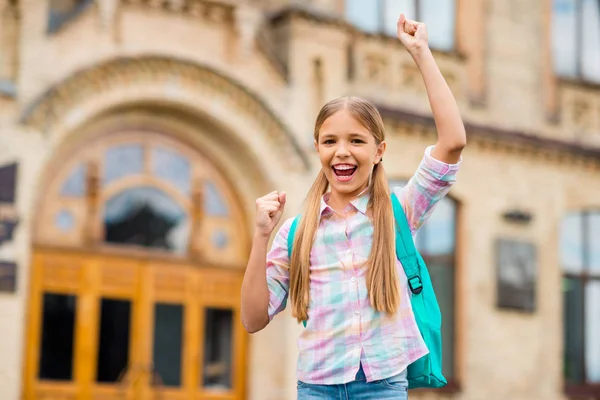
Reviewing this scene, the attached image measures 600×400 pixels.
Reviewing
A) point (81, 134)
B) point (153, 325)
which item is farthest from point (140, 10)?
point (153, 325)

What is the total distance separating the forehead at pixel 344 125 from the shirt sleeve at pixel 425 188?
9.4 inches

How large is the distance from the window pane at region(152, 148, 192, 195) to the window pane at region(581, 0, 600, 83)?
22.5 feet

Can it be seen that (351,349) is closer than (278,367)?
Yes

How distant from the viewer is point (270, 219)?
3.71 metres

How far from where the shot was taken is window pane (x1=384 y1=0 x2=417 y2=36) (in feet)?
48.0


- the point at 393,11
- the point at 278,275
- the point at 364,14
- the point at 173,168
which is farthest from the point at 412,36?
the point at 393,11

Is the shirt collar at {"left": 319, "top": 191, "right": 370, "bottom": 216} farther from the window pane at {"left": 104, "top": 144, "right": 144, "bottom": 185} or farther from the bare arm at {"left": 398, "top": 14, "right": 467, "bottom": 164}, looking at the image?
the window pane at {"left": 104, "top": 144, "right": 144, "bottom": 185}

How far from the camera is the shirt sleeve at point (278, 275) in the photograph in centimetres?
394

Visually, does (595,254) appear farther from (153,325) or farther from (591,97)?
(153,325)

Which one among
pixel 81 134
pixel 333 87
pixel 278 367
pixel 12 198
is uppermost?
pixel 333 87

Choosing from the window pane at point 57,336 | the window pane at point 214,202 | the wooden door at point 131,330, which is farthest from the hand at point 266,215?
the window pane at point 214,202

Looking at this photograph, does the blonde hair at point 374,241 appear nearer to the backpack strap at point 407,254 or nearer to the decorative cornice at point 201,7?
the backpack strap at point 407,254

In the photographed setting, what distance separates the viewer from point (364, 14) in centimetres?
1443

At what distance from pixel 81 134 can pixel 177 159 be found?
122cm
